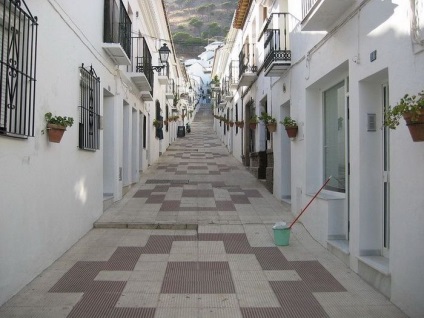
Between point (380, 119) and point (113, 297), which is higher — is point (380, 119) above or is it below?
above

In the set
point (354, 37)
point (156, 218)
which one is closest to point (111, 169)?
point (156, 218)

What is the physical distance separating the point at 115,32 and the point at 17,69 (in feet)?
16.6

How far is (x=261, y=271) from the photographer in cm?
534

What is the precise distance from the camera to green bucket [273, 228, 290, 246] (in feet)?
21.1

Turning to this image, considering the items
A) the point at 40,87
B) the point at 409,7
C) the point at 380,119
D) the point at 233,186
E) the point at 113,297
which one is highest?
the point at 409,7

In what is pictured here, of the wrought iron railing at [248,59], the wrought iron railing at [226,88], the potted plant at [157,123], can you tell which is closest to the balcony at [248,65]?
the wrought iron railing at [248,59]

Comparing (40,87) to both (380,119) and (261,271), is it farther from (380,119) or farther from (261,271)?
(380,119)

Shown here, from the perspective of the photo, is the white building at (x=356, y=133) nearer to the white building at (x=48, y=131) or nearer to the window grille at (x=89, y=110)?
the white building at (x=48, y=131)

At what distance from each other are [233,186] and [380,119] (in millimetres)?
6786

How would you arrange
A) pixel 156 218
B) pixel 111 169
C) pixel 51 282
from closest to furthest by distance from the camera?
pixel 51 282 → pixel 156 218 → pixel 111 169

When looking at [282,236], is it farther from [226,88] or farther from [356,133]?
[226,88]

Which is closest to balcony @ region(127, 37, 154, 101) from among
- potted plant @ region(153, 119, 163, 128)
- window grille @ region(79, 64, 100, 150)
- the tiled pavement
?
window grille @ region(79, 64, 100, 150)

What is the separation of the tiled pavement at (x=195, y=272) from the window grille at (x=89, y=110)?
1472 millimetres

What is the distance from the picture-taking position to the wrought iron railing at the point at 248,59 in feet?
44.0
